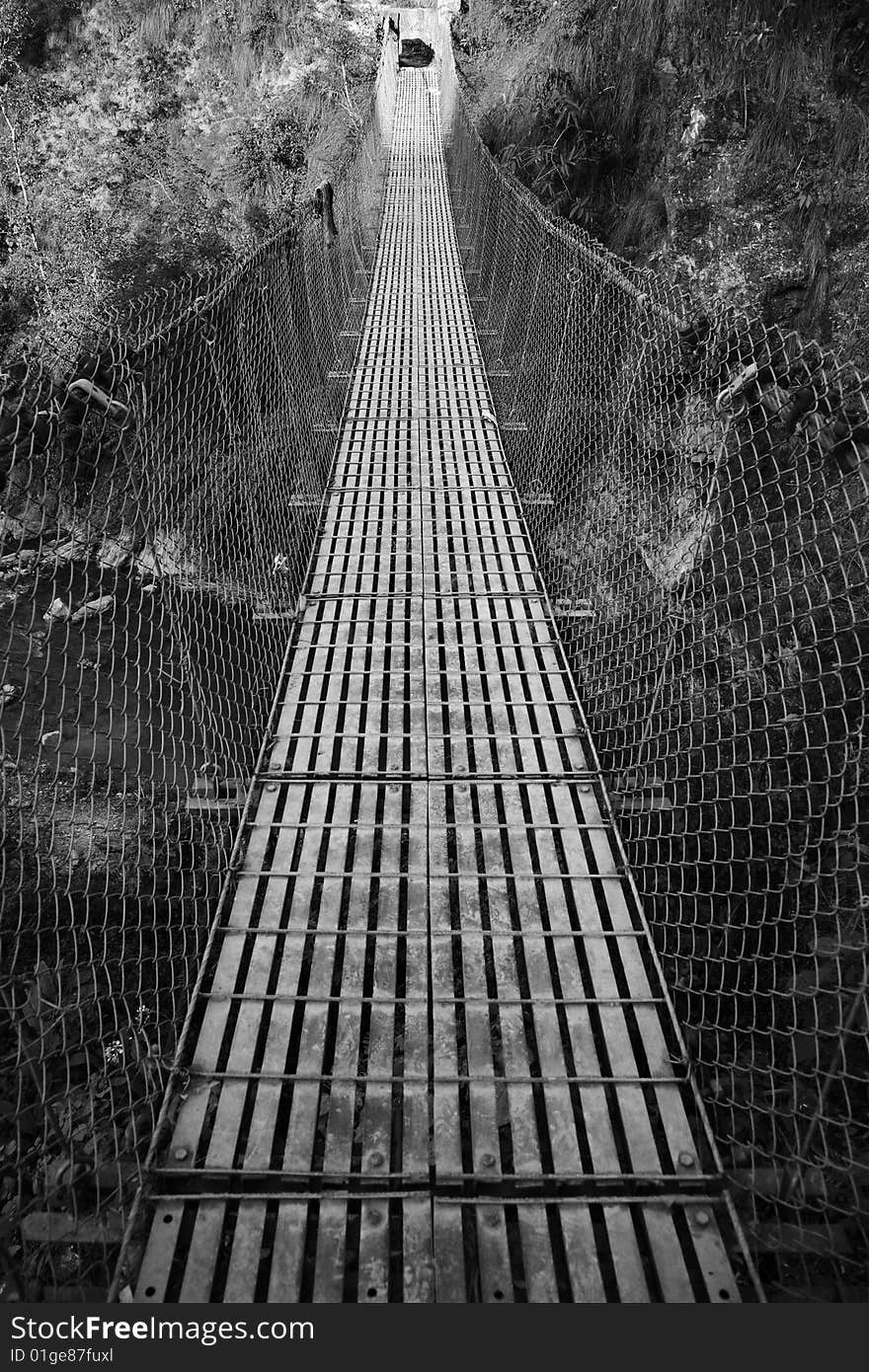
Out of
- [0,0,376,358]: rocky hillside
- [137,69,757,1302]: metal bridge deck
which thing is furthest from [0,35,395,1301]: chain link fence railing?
[0,0,376,358]: rocky hillside

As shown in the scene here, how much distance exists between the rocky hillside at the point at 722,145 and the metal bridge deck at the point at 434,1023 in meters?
2.08

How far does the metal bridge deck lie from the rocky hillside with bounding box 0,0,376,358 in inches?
400

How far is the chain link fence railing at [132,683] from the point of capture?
1.57 metres

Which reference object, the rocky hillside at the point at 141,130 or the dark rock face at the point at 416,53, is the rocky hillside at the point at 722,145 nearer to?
the rocky hillside at the point at 141,130

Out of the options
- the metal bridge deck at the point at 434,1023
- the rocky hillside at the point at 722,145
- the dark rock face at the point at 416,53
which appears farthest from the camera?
→ the dark rock face at the point at 416,53

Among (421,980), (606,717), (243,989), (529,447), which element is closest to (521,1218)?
(421,980)

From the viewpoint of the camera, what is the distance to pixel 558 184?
5.58 m

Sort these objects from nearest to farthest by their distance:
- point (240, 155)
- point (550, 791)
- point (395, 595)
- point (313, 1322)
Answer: point (313, 1322)
point (550, 791)
point (395, 595)
point (240, 155)

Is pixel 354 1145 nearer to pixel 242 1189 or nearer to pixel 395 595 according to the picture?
pixel 242 1189

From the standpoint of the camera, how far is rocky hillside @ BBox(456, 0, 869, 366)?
3.28 meters

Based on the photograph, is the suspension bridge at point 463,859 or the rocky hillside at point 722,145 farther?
the rocky hillside at point 722,145

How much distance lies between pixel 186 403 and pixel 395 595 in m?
1.03

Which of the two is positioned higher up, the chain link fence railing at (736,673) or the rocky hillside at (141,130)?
the rocky hillside at (141,130)

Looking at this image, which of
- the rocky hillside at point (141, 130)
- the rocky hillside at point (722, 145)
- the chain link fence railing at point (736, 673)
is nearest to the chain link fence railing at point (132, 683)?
the chain link fence railing at point (736, 673)
